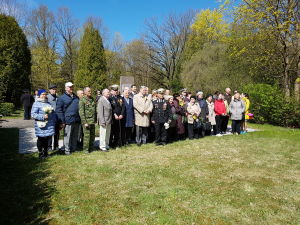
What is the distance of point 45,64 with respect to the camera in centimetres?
3055

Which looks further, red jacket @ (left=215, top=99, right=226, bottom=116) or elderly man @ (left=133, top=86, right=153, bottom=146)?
red jacket @ (left=215, top=99, right=226, bottom=116)

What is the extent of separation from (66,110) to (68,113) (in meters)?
0.12

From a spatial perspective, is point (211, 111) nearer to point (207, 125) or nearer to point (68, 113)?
point (207, 125)

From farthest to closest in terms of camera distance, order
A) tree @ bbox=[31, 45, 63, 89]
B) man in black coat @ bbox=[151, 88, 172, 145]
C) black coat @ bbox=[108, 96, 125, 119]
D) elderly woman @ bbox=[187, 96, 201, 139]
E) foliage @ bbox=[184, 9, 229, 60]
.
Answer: foliage @ bbox=[184, 9, 229, 60]
tree @ bbox=[31, 45, 63, 89]
elderly woman @ bbox=[187, 96, 201, 139]
man in black coat @ bbox=[151, 88, 172, 145]
black coat @ bbox=[108, 96, 125, 119]

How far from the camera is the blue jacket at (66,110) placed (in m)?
6.73

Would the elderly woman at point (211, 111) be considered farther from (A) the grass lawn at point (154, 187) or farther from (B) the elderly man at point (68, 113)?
(B) the elderly man at point (68, 113)

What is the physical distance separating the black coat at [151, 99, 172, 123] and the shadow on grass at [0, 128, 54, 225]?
3.73 meters

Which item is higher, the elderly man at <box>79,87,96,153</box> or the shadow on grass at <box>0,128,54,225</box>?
the elderly man at <box>79,87,96,153</box>

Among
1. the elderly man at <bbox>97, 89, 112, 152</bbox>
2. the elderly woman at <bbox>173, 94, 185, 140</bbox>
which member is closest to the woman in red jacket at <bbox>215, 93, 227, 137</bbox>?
the elderly woman at <bbox>173, 94, 185, 140</bbox>

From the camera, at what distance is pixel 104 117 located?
7.32 m

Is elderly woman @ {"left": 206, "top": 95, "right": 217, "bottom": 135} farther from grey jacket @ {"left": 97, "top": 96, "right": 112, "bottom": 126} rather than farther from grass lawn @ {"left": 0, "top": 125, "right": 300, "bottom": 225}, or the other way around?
grey jacket @ {"left": 97, "top": 96, "right": 112, "bottom": 126}

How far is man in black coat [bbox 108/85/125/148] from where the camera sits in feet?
25.3

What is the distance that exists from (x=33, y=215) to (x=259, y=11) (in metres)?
17.0

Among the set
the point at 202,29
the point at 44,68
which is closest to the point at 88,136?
the point at 44,68
